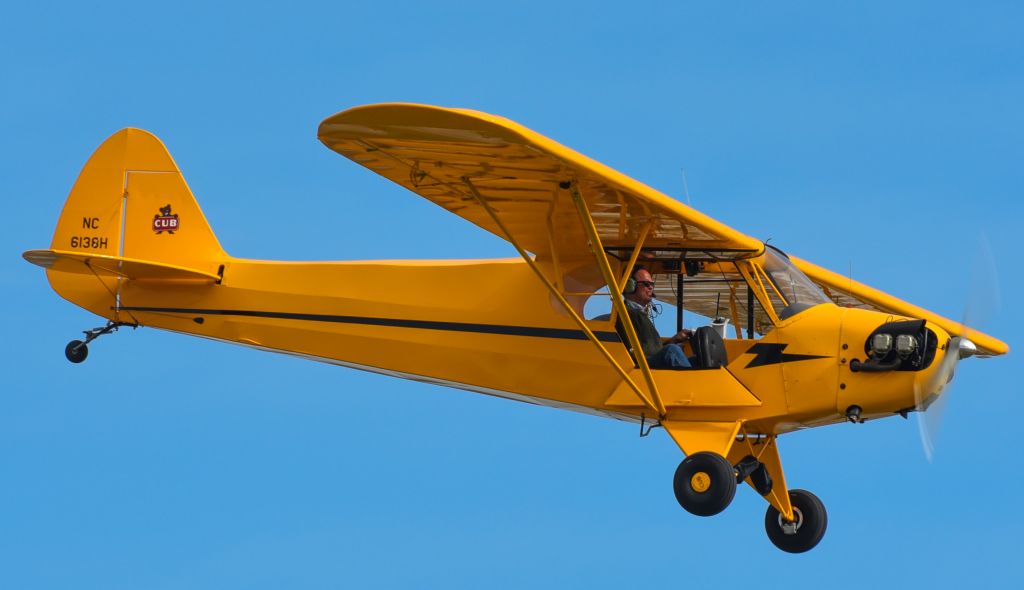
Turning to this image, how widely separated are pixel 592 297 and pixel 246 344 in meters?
3.66

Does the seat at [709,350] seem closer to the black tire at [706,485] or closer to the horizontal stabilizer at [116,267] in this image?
the black tire at [706,485]

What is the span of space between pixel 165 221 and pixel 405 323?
320cm

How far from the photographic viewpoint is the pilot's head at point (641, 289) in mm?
13523

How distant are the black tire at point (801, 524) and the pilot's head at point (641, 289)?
237cm

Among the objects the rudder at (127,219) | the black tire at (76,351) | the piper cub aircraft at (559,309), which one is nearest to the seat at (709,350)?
the piper cub aircraft at (559,309)

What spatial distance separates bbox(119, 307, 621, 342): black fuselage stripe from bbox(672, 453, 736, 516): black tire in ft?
4.43

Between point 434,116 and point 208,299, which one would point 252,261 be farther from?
point 434,116

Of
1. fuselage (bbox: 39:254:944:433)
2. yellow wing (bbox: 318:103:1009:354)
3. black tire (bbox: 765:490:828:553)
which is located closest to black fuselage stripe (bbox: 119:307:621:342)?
fuselage (bbox: 39:254:944:433)

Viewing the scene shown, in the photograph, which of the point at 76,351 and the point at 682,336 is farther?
the point at 76,351

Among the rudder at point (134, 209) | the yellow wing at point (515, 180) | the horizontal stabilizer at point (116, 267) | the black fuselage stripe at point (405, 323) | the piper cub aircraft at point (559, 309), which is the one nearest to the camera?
the yellow wing at point (515, 180)

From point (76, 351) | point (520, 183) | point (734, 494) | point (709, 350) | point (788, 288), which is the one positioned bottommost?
point (734, 494)

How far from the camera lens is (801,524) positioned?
14312 mm

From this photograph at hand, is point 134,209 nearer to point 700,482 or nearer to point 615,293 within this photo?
point 615,293

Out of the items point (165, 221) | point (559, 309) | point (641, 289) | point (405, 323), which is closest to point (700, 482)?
point (641, 289)
